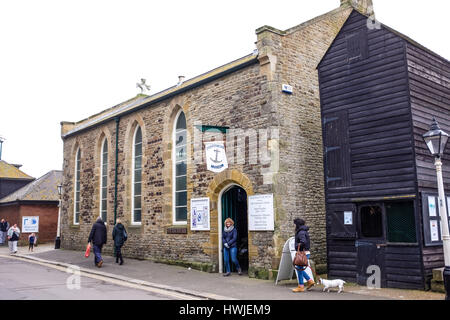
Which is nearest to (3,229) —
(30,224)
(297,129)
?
(30,224)

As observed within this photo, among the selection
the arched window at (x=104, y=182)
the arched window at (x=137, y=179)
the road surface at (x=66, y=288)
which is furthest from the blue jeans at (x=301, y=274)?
the arched window at (x=104, y=182)

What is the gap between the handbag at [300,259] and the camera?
10.4 meters

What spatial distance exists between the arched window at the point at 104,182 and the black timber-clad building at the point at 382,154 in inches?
484

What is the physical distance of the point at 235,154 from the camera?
13.7 metres

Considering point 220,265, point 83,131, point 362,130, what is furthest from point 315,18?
point 83,131

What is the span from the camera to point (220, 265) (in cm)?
1413

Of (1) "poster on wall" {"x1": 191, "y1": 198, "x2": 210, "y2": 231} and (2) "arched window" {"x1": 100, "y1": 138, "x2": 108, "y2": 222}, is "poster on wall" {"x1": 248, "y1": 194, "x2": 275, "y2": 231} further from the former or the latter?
(2) "arched window" {"x1": 100, "y1": 138, "x2": 108, "y2": 222}

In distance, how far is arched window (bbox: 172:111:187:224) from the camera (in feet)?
53.2

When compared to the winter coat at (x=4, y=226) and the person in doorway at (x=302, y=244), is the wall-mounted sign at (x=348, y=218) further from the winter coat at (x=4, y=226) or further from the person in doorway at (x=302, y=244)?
the winter coat at (x=4, y=226)

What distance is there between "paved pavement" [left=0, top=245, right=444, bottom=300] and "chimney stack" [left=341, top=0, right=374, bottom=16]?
34.6 feet

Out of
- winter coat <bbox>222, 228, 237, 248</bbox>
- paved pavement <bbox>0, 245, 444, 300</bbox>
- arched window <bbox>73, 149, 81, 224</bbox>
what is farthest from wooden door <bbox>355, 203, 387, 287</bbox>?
arched window <bbox>73, 149, 81, 224</bbox>

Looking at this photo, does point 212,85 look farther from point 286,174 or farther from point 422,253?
point 422,253

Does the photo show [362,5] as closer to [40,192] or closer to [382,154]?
[382,154]
